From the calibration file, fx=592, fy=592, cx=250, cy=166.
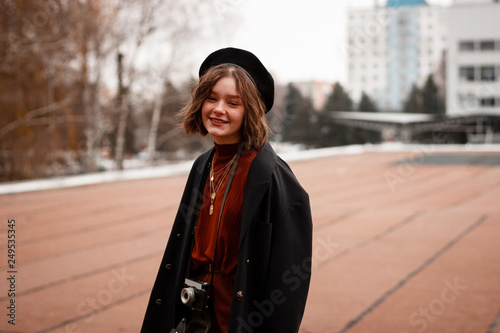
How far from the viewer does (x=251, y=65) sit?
1.88m

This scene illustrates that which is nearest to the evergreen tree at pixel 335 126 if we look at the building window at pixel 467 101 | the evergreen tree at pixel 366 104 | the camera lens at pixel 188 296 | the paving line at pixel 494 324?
the evergreen tree at pixel 366 104

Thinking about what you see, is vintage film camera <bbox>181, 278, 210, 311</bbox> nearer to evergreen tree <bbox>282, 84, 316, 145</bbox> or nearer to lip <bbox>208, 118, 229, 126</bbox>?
lip <bbox>208, 118, 229, 126</bbox>

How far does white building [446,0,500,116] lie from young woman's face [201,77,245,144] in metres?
50.5

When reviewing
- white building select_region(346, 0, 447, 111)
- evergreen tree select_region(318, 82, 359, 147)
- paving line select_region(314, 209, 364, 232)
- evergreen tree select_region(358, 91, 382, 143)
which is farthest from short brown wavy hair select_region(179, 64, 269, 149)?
evergreen tree select_region(358, 91, 382, 143)

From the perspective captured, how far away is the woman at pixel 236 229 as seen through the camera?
5.77ft

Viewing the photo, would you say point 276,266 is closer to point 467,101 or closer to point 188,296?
point 188,296

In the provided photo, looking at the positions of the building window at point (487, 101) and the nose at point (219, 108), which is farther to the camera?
the building window at point (487, 101)

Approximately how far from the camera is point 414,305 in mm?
4062

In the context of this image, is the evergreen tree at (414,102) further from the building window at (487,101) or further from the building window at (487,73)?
the building window at (487,73)

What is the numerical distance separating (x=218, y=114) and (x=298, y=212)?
39 cm

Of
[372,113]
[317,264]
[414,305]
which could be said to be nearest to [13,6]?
[317,264]

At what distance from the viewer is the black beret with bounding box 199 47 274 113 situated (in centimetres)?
188

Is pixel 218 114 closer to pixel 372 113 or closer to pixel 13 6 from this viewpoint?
pixel 13 6

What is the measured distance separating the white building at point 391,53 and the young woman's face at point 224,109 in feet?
56.8
